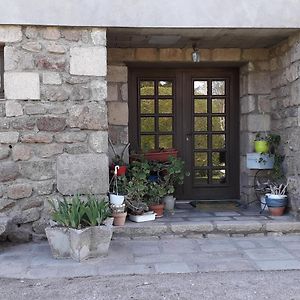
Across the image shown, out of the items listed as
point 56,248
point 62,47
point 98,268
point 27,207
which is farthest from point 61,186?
point 62,47

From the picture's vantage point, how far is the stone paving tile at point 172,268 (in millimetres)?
3621

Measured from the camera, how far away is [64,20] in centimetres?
430

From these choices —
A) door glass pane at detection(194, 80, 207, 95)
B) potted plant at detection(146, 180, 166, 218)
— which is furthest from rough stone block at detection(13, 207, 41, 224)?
door glass pane at detection(194, 80, 207, 95)

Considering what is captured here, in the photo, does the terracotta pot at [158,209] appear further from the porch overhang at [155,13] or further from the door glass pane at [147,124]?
the porch overhang at [155,13]

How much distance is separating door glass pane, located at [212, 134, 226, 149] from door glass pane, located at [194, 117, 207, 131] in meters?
0.18

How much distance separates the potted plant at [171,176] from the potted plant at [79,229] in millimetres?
1305

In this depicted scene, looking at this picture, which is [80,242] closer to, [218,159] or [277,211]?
[277,211]

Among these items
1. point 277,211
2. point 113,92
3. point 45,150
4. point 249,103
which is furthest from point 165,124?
point 45,150

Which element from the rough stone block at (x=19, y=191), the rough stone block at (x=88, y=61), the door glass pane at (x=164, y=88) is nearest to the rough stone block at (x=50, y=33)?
the rough stone block at (x=88, y=61)

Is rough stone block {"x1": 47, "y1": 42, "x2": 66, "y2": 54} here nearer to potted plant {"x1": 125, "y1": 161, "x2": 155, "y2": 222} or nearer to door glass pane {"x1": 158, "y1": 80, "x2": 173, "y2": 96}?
potted plant {"x1": 125, "y1": 161, "x2": 155, "y2": 222}

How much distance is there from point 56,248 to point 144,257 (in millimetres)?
791

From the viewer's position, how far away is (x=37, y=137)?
436 cm

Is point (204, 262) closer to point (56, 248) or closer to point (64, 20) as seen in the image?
point (56, 248)

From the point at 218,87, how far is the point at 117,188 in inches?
84.9
